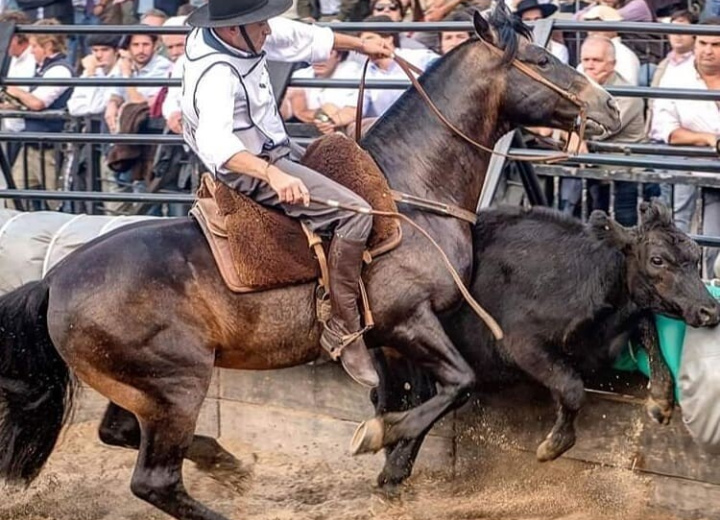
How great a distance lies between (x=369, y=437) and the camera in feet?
21.3

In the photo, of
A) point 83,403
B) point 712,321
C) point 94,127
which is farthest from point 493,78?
point 94,127

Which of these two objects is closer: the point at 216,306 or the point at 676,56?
the point at 216,306

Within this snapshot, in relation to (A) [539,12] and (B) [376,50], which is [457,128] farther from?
(A) [539,12]

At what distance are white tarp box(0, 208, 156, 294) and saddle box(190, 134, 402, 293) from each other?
1.91m

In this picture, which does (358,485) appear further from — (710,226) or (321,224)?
(710,226)

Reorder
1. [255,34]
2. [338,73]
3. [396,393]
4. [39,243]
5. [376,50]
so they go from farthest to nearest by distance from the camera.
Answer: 1. [338,73]
2. [39,243]
3. [396,393]
4. [376,50]
5. [255,34]

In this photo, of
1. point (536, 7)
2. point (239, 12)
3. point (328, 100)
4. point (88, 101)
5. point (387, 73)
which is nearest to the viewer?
point (239, 12)

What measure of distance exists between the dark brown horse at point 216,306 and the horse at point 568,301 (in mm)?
253

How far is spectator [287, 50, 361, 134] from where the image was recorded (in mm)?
9273

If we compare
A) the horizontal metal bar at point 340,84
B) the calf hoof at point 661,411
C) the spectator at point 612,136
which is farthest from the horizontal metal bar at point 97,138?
the calf hoof at point 661,411

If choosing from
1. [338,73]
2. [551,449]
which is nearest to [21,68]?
[338,73]

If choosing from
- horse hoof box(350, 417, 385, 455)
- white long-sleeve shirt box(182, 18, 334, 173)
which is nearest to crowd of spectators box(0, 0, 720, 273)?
white long-sleeve shirt box(182, 18, 334, 173)

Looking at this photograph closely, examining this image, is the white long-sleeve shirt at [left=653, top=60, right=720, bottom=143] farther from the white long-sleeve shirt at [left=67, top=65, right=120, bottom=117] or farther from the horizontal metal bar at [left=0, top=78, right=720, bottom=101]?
the white long-sleeve shirt at [left=67, top=65, right=120, bottom=117]

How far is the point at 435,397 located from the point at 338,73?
3.94 m
